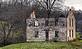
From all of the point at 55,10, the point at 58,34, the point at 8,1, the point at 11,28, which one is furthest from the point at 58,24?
the point at 8,1

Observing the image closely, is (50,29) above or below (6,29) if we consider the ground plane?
above

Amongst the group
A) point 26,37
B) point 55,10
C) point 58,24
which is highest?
point 55,10

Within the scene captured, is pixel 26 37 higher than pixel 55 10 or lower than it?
lower

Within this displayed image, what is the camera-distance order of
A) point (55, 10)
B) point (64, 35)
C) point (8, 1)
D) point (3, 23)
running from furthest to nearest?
point (8, 1)
point (3, 23)
point (55, 10)
point (64, 35)

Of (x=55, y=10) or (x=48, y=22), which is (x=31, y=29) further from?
(x=55, y=10)

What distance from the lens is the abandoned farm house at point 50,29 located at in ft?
104

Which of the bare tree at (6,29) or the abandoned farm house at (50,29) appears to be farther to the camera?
the bare tree at (6,29)

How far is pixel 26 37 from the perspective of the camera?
3275cm

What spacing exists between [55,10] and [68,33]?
5187 millimetres

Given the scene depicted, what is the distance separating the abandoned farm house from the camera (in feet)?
104

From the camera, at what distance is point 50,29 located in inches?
1256

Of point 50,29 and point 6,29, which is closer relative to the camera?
point 50,29

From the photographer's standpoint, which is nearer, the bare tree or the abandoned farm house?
the abandoned farm house

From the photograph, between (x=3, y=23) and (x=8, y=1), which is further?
(x=8, y=1)
